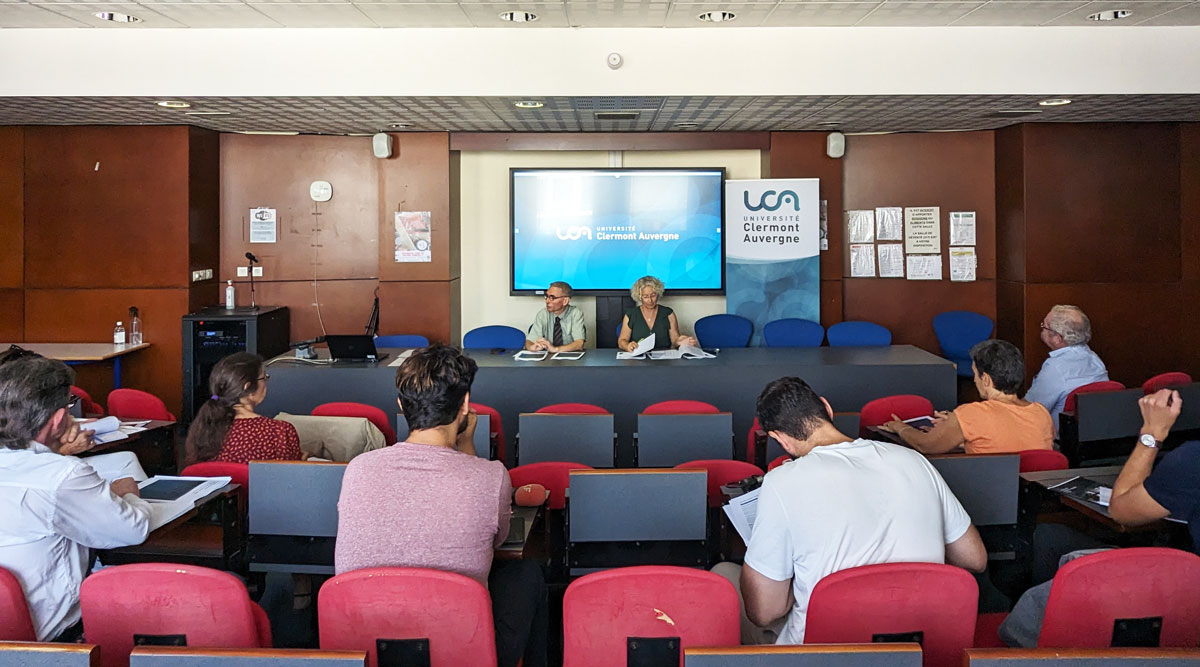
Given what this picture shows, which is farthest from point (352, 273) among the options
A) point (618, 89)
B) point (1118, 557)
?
point (1118, 557)

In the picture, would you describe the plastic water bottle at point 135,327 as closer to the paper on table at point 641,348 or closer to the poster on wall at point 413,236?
the poster on wall at point 413,236

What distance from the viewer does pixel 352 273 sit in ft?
27.1

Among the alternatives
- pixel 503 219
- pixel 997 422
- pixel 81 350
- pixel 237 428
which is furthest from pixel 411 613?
pixel 503 219

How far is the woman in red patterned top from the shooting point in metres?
3.53

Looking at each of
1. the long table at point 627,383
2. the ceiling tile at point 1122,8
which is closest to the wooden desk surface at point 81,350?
the long table at point 627,383

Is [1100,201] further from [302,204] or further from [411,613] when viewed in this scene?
[411,613]

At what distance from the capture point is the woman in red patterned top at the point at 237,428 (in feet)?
11.6

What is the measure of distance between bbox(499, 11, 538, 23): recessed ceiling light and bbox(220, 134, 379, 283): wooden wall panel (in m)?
3.00

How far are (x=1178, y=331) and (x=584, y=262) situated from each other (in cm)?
544

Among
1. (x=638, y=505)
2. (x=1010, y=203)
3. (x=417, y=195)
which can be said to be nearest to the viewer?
(x=638, y=505)

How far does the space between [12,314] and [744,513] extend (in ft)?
24.1

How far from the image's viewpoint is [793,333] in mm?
7477

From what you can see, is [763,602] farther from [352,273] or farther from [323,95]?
[352,273]

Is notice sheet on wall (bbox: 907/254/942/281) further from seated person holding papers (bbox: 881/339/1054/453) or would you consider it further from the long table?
seated person holding papers (bbox: 881/339/1054/453)
